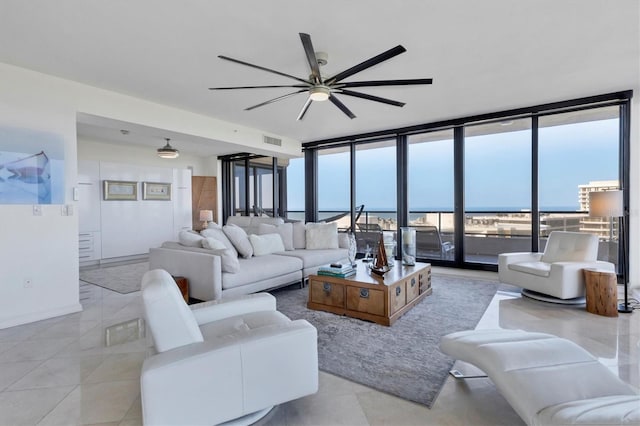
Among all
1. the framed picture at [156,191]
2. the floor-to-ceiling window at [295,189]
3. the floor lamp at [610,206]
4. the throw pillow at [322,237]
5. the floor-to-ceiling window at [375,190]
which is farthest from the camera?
the floor-to-ceiling window at [295,189]

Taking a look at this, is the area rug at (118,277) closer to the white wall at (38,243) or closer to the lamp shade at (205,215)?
the white wall at (38,243)

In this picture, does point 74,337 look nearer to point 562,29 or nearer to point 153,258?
point 153,258

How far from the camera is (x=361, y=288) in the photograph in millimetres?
3143

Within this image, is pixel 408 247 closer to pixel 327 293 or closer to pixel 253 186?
pixel 327 293

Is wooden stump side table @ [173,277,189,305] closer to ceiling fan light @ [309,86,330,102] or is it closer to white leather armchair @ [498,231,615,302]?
ceiling fan light @ [309,86,330,102]

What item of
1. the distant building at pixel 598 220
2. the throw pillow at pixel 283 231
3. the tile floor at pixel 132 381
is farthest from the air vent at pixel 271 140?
the distant building at pixel 598 220

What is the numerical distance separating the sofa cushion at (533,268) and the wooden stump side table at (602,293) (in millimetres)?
376

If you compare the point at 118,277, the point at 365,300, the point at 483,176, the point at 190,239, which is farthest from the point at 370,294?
the point at 118,277

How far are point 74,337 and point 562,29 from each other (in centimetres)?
495

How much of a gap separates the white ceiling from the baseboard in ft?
8.33

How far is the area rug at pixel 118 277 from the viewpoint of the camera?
4.58 meters

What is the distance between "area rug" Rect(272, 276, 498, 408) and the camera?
2.04m

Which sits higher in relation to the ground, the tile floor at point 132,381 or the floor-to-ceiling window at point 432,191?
the floor-to-ceiling window at point 432,191

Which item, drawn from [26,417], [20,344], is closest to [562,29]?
[26,417]
